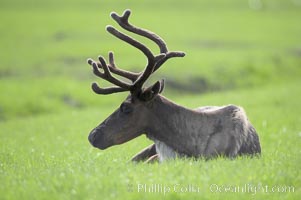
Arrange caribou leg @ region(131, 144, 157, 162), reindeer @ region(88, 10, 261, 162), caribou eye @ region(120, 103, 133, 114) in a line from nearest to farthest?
reindeer @ region(88, 10, 261, 162)
caribou eye @ region(120, 103, 133, 114)
caribou leg @ region(131, 144, 157, 162)

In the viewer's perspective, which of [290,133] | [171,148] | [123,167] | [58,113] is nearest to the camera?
[123,167]

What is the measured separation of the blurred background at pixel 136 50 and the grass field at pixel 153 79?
11cm

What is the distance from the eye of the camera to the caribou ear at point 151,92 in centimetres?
1143

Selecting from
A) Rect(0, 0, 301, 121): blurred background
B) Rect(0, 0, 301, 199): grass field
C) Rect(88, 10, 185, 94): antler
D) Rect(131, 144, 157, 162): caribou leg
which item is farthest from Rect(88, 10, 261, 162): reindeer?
Rect(0, 0, 301, 121): blurred background

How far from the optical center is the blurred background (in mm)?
38597

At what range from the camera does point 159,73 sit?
4262cm

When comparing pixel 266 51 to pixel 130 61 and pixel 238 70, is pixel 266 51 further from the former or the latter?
pixel 130 61

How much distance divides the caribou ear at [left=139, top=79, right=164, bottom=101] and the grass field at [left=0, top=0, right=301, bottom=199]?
1.33 meters

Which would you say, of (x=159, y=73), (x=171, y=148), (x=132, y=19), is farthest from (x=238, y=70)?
(x=171, y=148)

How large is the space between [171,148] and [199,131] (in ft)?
2.13

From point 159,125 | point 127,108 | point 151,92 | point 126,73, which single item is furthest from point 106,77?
point 159,125

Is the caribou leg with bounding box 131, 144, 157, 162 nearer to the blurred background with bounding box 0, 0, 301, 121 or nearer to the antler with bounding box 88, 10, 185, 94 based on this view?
the antler with bounding box 88, 10, 185, 94

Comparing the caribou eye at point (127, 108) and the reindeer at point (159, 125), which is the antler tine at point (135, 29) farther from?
the caribou eye at point (127, 108)

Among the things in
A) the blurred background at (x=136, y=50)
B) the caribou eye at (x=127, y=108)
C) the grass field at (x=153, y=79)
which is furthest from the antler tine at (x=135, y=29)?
the blurred background at (x=136, y=50)
